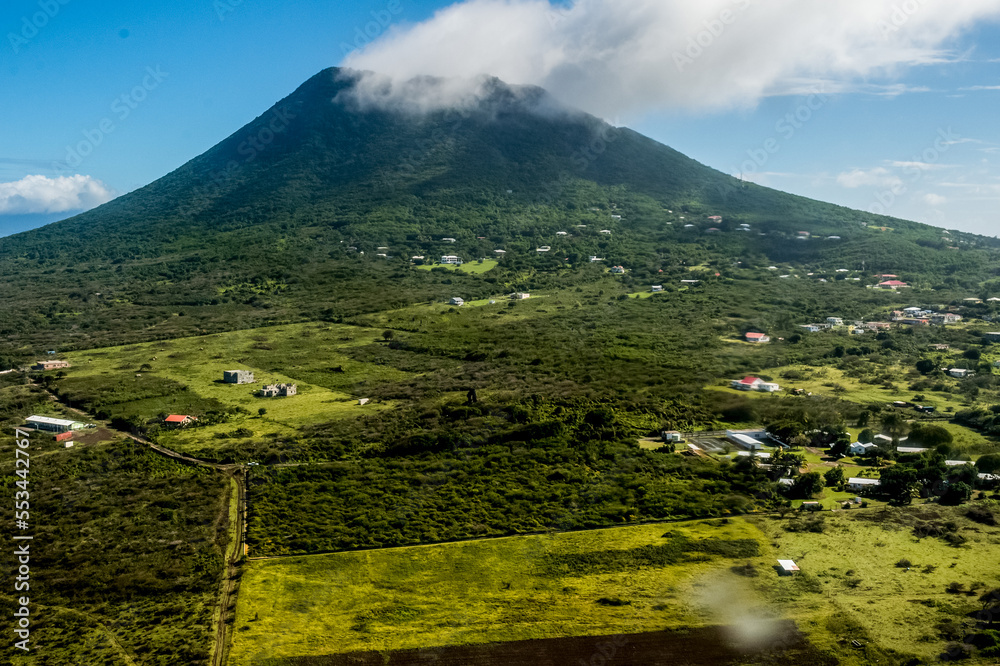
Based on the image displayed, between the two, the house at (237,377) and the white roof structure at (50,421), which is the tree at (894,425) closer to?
the house at (237,377)

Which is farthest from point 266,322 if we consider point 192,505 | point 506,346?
point 192,505

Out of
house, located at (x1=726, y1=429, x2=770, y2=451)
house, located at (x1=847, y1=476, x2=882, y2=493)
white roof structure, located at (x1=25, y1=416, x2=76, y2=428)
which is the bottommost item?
white roof structure, located at (x1=25, y1=416, x2=76, y2=428)

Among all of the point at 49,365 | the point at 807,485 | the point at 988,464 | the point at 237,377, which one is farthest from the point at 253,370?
the point at 988,464

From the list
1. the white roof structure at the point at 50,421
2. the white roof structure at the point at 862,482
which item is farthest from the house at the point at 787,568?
the white roof structure at the point at 50,421

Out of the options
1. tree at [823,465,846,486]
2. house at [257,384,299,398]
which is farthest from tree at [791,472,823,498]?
house at [257,384,299,398]

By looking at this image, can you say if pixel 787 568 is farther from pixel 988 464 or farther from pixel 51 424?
pixel 51 424

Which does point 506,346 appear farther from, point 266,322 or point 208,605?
point 208,605

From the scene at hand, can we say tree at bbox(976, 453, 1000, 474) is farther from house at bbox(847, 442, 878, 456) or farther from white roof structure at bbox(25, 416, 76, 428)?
white roof structure at bbox(25, 416, 76, 428)
